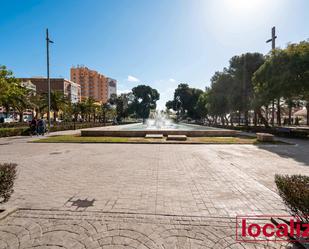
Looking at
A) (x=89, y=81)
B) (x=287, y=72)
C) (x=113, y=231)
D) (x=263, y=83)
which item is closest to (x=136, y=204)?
(x=113, y=231)

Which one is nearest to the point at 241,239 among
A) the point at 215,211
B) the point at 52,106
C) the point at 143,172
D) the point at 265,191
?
the point at 215,211

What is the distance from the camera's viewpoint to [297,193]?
2.54 metres

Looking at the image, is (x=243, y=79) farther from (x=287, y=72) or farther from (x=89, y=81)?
(x=89, y=81)

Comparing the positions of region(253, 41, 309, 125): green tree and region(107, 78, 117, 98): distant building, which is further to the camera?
region(107, 78, 117, 98): distant building

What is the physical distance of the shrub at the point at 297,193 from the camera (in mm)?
2465

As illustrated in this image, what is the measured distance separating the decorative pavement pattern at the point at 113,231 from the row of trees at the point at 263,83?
1711cm

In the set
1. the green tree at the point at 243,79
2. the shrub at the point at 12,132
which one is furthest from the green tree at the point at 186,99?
the shrub at the point at 12,132

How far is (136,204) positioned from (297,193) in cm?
293

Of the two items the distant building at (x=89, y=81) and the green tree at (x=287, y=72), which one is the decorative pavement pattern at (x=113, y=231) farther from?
the distant building at (x=89, y=81)

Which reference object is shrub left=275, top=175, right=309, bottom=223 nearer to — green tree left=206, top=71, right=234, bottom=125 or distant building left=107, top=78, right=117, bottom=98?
green tree left=206, top=71, right=234, bottom=125

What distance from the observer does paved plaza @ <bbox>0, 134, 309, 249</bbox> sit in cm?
280

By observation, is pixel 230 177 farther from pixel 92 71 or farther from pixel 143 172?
pixel 92 71

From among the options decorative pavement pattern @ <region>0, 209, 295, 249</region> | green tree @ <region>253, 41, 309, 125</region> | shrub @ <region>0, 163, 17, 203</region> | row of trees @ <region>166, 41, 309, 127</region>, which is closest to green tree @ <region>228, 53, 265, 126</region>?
row of trees @ <region>166, 41, 309, 127</region>

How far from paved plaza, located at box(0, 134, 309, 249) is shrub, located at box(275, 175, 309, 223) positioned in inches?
24.3
